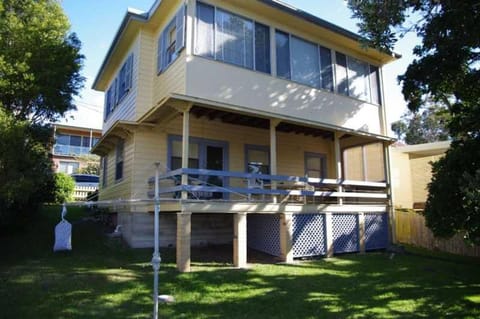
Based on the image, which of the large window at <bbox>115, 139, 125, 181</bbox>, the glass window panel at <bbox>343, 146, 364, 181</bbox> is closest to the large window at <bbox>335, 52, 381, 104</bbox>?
the glass window panel at <bbox>343, 146, 364, 181</bbox>

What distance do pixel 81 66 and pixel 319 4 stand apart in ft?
27.1

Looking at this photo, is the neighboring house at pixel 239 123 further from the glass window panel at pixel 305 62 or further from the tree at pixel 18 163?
the tree at pixel 18 163

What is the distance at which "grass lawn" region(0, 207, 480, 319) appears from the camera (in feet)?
17.8

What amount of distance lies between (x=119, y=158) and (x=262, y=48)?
636cm

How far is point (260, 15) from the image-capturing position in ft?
34.6

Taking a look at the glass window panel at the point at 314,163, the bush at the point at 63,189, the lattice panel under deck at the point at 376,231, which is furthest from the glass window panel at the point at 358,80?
the bush at the point at 63,189

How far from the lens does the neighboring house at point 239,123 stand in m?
9.09

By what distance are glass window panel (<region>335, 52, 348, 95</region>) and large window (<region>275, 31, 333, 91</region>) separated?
15.2 inches

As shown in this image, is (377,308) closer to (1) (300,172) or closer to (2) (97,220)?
(1) (300,172)

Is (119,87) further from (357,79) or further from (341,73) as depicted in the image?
(357,79)

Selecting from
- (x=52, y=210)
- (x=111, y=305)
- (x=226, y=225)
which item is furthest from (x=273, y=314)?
(x=52, y=210)

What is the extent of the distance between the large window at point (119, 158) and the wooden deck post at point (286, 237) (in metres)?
5.96

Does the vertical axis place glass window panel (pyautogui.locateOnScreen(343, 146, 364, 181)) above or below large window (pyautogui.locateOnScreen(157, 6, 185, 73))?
below

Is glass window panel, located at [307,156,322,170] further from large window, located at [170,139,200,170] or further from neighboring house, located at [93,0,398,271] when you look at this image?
large window, located at [170,139,200,170]
